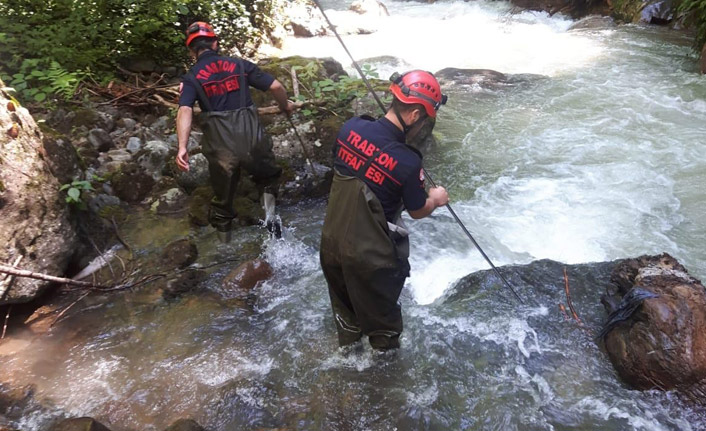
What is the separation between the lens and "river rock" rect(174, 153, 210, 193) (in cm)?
555

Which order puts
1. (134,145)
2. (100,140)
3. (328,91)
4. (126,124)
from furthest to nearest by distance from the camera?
(328,91) → (126,124) → (134,145) → (100,140)

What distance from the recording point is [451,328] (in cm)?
396

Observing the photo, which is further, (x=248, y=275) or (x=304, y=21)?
(x=304, y=21)

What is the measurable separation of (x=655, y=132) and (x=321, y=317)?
7.04 m

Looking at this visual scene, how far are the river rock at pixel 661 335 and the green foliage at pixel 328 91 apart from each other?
4550 millimetres

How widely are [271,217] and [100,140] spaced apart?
2673 mm

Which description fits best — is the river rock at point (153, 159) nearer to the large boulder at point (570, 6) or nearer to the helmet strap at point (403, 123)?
the helmet strap at point (403, 123)

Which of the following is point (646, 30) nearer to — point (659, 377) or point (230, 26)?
point (230, 26)

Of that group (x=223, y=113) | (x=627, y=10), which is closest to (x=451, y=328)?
(x=223, y=113)

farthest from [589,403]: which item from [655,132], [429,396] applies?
[655,132]

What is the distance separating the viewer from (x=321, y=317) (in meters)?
4.09

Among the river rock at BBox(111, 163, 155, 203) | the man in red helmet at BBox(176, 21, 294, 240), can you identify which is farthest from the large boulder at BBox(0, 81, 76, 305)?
the man in red helmet at BBox(176, 21, 294, 240)

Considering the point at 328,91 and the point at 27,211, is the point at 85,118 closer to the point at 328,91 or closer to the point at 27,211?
the point at 27,211

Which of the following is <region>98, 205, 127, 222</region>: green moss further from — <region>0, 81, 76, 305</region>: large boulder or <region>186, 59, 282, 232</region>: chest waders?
<region>186, 59, 282, 232</region>: chest waders
